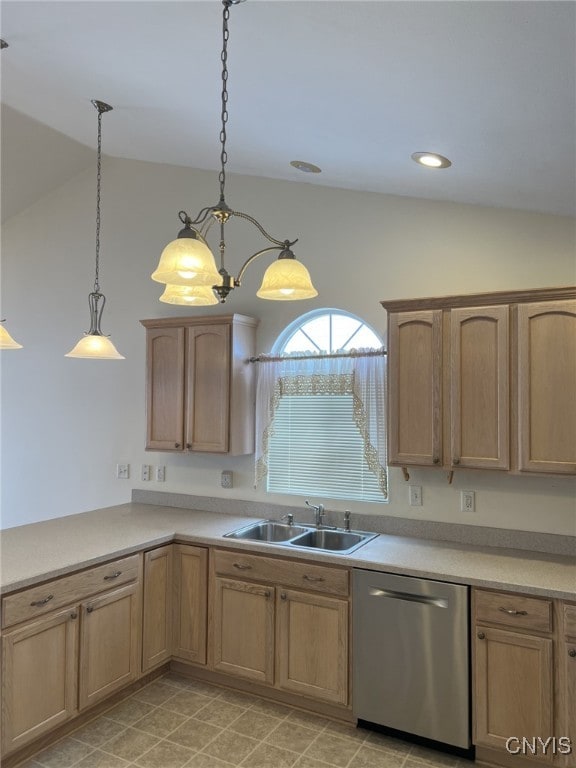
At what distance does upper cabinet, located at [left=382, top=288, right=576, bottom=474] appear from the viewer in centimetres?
255

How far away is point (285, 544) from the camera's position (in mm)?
2979

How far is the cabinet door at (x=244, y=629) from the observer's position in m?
2.94

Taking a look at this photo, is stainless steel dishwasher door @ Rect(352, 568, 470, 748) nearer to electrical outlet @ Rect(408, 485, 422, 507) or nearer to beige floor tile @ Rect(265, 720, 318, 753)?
beige floor tile @ Rect(265, 720, 318, 753)

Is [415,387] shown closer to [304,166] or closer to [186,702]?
[304,166]

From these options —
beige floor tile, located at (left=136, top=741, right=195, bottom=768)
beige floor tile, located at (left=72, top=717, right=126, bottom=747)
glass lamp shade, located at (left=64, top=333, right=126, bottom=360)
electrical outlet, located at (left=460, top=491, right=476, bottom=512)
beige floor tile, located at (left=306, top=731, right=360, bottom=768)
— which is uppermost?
glass lamp shade, located at (left=64, top=333, right=126, bottom=360)

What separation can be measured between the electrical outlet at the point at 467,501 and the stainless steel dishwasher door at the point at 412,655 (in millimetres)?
657

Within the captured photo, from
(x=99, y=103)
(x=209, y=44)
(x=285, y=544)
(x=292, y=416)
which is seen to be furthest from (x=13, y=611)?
(x=99, y=103)

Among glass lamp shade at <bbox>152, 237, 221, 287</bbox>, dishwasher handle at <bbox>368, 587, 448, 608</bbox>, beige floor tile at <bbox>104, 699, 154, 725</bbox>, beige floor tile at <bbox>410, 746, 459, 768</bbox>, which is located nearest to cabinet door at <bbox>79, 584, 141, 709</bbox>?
beige floor tile at <bbox>104, 699, 154, 725</bbox>

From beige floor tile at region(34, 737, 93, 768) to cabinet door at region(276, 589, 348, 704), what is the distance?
39.2 inches

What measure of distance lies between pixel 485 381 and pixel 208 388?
173 centimetres

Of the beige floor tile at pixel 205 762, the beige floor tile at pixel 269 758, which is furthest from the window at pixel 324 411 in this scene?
the beige floor tile at pixel 205 762

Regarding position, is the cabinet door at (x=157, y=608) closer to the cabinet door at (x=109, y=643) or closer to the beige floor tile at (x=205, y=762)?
the cabinet door at (x=109, y=643)

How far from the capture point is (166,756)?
252cm

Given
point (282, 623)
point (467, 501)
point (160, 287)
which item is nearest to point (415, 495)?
point (467, 501)
